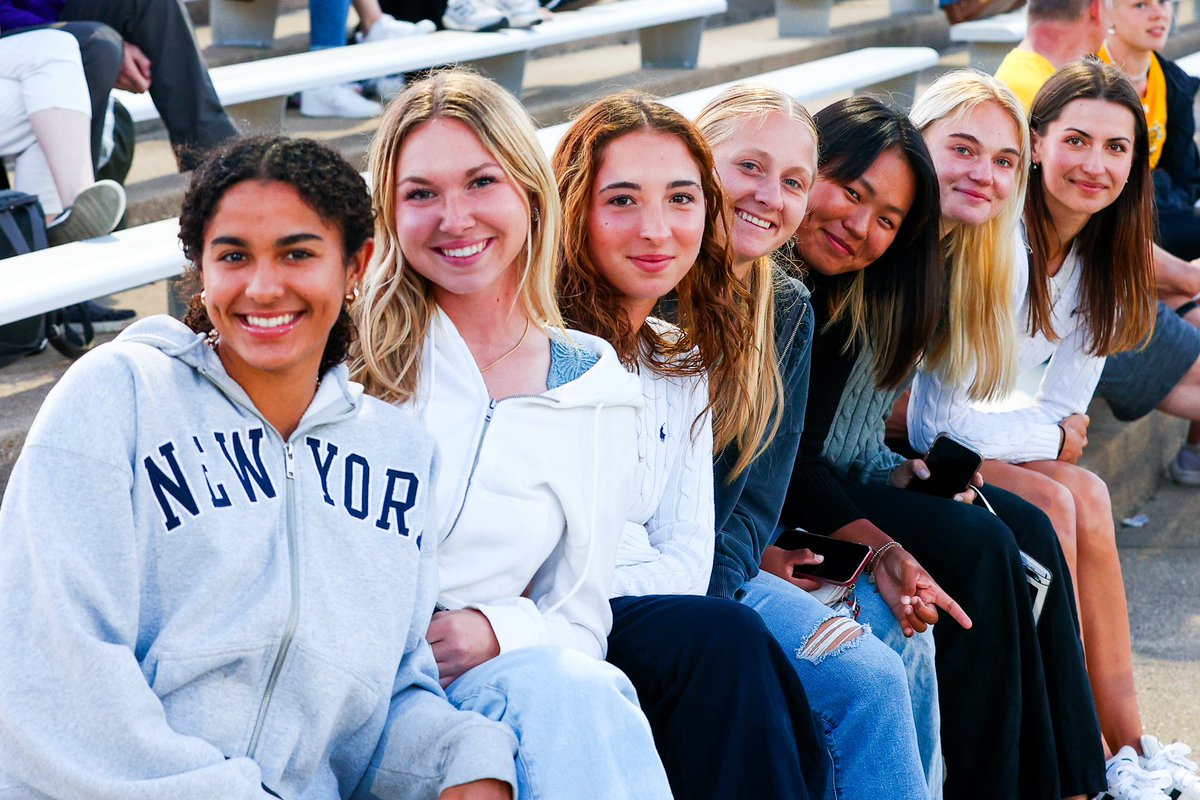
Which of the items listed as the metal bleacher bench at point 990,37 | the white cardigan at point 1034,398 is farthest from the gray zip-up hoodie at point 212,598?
the metal bleacher bench at point 990,37

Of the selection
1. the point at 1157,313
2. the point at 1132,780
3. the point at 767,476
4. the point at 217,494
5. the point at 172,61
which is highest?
the point at 172,61

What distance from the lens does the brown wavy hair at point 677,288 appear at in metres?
2.40

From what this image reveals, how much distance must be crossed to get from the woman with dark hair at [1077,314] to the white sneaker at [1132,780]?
0.20 meters

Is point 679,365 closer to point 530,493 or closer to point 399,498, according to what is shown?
point 530,493

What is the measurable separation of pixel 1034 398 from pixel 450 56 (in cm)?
220

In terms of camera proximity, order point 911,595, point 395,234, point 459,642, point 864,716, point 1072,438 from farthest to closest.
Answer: point 1072,438 → point 911,595 → point 864,716 → point 395,234 → point 459,642

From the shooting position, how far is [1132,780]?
2.90 metres

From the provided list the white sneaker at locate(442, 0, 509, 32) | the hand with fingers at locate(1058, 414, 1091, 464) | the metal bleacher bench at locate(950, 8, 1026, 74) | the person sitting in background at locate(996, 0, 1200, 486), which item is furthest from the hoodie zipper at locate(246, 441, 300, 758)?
the metal bleacher bench at locate(950, 8, 1026, 74)

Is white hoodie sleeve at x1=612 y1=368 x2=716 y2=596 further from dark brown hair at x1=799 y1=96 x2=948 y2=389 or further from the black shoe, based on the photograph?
the black shoe

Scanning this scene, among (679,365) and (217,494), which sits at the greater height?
(217,494)

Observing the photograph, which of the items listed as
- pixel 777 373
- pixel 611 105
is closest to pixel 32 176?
pixel 611 105

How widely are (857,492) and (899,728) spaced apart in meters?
0.70

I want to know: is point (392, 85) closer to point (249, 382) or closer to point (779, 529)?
point (779, 529)

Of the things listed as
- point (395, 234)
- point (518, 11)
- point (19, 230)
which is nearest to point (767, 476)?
point (395, 234)
